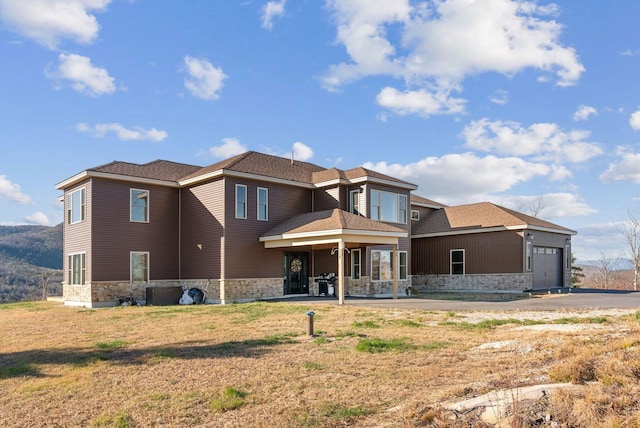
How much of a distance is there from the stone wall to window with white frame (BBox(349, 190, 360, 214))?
8338mm

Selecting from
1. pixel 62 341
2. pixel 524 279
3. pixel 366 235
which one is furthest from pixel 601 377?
pixel 524 279

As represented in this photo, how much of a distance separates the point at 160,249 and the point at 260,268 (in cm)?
459

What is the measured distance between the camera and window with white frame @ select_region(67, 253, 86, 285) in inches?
850

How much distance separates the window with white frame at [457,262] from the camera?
93.2ft

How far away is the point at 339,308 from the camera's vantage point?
17.0 m

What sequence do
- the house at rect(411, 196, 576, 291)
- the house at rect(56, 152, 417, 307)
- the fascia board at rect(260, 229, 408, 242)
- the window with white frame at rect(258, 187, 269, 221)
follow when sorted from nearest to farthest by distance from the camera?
the fascia board at rect(260, 229, 408, 242) < the house at rect(56, 152, 417, 307) < the window with white frame at rect(258, 187, 269, 221) < the house at rect(411, 196, 576, 291)

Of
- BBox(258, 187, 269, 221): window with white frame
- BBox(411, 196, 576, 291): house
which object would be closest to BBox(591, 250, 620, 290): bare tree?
BBox(411, 196, 576, 291): house

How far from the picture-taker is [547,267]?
28.0 m

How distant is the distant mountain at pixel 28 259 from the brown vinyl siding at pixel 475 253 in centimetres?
3904

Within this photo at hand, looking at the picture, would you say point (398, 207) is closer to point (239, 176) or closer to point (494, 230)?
point (494, 230)

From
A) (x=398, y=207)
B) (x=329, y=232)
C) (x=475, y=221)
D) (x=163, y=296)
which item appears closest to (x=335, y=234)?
(x=329, y=232)

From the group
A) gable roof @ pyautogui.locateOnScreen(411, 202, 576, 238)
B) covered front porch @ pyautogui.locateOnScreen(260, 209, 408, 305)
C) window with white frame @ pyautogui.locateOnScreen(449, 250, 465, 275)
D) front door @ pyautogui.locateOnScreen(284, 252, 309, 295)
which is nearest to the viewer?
covered front porch @ pyautogui.locateOnScreen(260, 209, 408, 305)

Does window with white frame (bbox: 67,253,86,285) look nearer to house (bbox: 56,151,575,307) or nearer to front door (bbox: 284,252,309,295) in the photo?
house (bbox: 56,151,575,307)

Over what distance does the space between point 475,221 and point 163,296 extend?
54.7ft
